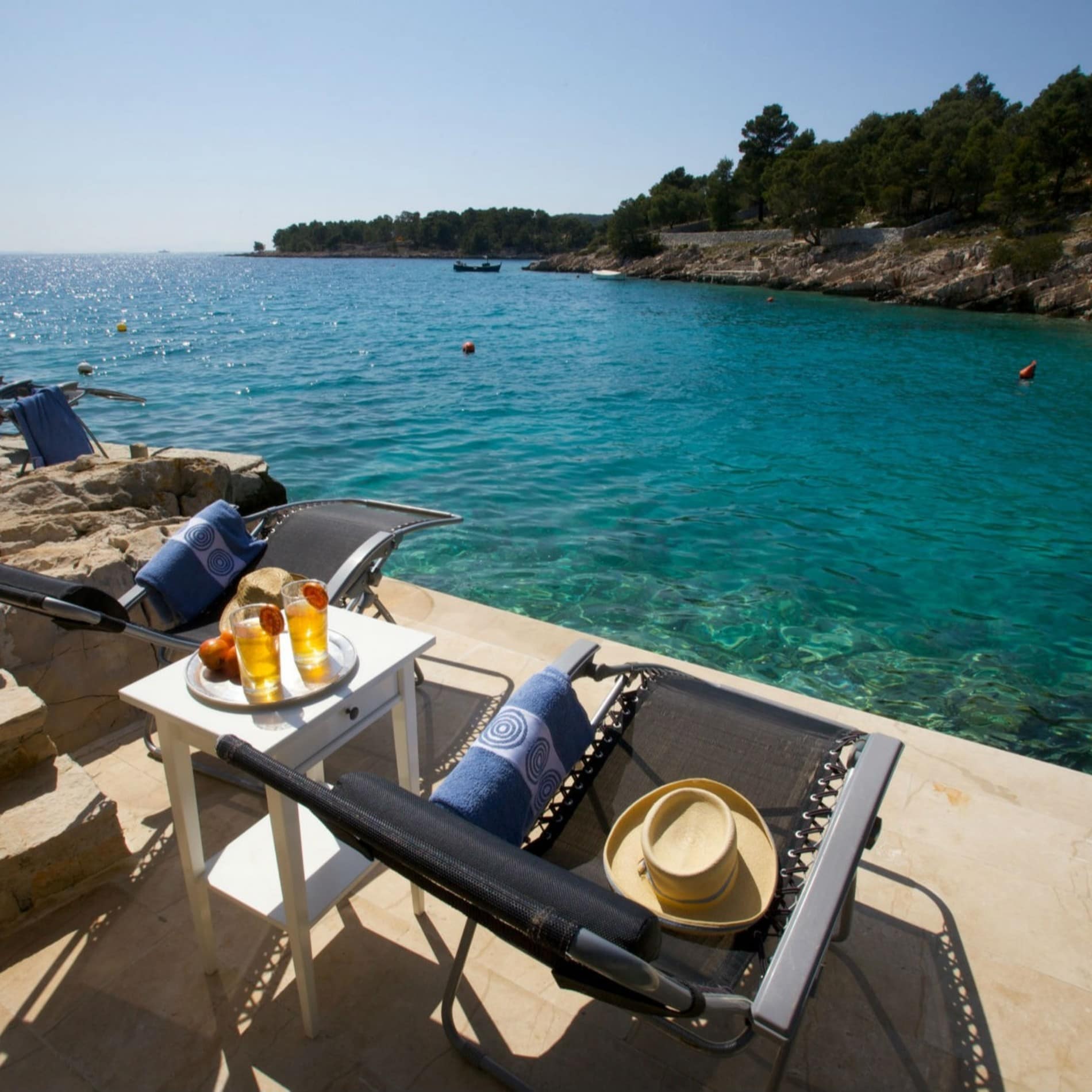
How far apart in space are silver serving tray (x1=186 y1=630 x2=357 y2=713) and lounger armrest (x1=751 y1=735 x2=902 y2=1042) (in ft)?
3.87

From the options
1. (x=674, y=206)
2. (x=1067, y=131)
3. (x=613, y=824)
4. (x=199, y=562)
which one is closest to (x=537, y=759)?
(x=613, y=824)

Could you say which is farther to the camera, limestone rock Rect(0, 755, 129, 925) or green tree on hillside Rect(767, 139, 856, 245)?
green tree on hillside Rect(767, 139, 856, 245)

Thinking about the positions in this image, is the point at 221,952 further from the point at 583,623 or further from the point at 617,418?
the point at 617,418

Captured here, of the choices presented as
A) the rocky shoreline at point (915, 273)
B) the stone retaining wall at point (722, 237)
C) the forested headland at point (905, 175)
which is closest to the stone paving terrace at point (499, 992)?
the rocky shoreline at point (915, 273)

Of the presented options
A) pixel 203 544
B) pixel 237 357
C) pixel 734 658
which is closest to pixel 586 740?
pixel 203 544

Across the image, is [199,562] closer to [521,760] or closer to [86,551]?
[86,551]

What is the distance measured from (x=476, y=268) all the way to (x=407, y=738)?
9052 cm

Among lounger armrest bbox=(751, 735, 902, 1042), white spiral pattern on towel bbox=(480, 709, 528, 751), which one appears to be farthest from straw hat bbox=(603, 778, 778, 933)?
white spiral pattern on towel bbox=(480, 709, 528, 751)

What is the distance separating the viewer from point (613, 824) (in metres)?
1.93

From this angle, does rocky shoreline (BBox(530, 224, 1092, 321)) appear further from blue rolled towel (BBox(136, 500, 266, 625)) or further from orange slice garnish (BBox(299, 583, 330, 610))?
orange slice garnish (BBox(299, 583, 330, 610))

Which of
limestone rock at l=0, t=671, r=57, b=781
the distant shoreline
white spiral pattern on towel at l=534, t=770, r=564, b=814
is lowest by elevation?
the distant shoreline

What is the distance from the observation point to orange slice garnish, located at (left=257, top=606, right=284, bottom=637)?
5.69 ft

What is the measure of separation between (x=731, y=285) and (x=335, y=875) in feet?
188

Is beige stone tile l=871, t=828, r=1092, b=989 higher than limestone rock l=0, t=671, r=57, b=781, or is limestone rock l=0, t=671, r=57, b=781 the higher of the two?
limestone rock l=0, t=671, r=57, b=781
